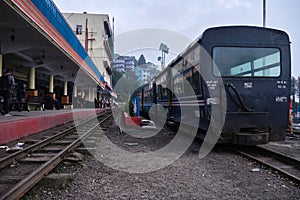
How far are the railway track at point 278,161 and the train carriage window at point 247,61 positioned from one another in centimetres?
185

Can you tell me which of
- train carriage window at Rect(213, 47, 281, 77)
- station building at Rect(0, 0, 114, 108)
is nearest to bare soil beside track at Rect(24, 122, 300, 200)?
train carriage window at Rect(213, 47, 281, 77)

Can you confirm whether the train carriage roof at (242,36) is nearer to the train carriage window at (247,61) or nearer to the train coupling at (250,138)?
the train carriage window at (247,61)

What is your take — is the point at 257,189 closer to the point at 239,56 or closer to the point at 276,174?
the point at 276,174

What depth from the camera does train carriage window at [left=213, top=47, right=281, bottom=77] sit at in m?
6.70

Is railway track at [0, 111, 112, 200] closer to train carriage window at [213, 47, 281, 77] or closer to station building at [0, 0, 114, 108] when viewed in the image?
station building at [0, 0, 114, 108]

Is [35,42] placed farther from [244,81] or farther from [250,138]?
[250,138]

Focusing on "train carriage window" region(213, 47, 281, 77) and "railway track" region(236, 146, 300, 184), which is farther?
"train carriage window" region(213, 47, 281, 77)

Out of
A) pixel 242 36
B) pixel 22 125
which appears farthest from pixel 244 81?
pixel 22 125

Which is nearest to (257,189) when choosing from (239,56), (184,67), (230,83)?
(230,83)

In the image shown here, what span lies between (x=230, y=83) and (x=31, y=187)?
463 cm

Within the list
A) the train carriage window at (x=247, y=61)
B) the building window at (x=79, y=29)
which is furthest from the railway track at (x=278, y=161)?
the building window at (x=79, y=29)

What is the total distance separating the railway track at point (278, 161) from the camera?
4791mm

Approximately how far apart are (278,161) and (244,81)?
192 cm

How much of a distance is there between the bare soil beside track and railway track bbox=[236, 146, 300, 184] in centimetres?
15
